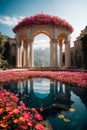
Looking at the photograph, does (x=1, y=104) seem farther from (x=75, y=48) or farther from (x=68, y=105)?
(x=75, y=48)

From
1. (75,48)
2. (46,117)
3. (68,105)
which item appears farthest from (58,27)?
(46,117)

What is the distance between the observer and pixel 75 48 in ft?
→ 103

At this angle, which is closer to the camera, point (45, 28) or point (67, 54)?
point (45, 28)

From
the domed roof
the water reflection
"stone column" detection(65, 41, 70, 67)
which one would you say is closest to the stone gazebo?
the domed roof

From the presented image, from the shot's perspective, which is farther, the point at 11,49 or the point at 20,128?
the point at 11,49

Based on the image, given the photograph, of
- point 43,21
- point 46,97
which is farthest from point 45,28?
point 46,97

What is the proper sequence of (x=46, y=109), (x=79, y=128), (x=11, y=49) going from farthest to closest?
(x=11, y=49), (x=46, y=109), (x=79, y=128)

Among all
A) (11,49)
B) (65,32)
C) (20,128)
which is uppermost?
(65,32)

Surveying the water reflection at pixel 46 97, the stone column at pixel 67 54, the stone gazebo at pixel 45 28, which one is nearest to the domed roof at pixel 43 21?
the stone gazebo at pixel 45 28

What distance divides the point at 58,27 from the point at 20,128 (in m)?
22.0

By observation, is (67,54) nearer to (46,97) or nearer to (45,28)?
(45,28)

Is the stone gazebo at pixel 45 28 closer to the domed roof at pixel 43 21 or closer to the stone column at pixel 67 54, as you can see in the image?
the domed roof at pixel 43 21

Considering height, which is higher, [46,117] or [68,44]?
A: [68,44]

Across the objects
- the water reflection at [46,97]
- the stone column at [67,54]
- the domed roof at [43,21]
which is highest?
the domed roof at [43,21]
